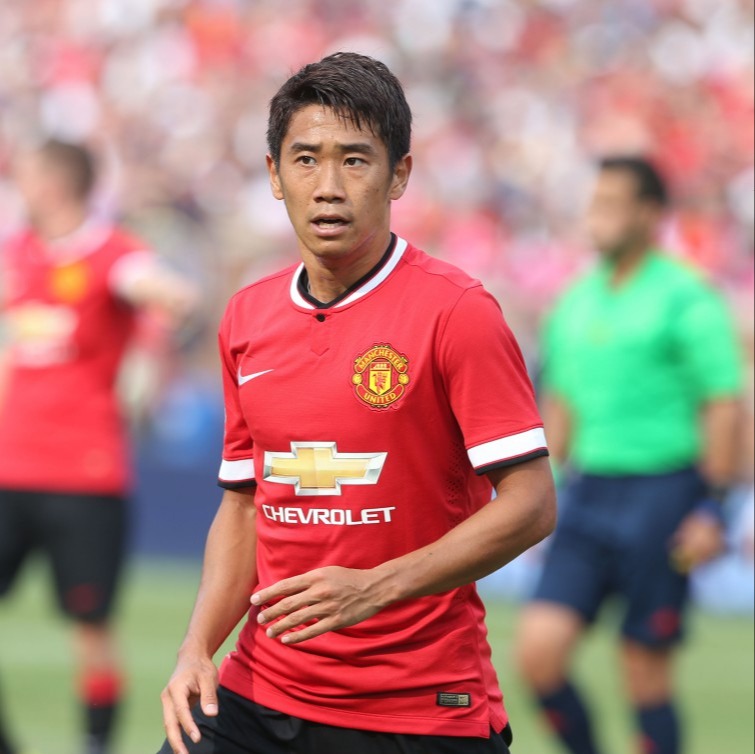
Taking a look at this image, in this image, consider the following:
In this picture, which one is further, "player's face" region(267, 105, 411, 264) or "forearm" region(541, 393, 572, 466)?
"forearm" region(541, 393, 572, 466)

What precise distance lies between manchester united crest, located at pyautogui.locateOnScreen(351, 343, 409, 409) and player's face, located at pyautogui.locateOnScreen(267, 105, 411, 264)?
23 cm

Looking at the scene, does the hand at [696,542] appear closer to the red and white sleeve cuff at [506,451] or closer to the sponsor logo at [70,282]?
the sponsor logo at [70,282]

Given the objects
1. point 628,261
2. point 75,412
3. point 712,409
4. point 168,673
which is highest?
point 628,261

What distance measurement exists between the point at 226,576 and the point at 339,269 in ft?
2.45

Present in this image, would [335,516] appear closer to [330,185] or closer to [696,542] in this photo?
[330,185]

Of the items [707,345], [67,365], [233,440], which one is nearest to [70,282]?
[67,365]

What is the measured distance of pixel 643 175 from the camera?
252 inches

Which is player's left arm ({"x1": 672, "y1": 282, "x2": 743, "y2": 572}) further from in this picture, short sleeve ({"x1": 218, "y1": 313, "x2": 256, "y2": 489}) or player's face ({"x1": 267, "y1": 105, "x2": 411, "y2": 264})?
player's face ({"x1": 267, "y1": 105, "x2": 411, "y2": 264})

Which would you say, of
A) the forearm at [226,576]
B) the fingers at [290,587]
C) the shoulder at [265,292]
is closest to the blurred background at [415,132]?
the forearm at [226,576]

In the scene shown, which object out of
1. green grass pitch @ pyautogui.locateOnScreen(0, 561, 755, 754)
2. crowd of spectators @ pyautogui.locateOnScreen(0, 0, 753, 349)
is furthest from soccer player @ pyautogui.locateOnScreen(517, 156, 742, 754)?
crowd of spectators @ pyautogui.locateOnScreen(0, 0, 753, 349)

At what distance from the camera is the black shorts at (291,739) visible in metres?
3.25

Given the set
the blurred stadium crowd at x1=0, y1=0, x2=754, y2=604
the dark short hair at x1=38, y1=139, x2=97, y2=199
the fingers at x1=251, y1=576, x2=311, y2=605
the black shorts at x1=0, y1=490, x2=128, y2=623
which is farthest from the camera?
the blurred stadium crowd at x1=0, y1=0, x2=754, y2=604

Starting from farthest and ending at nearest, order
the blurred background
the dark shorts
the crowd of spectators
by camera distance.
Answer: the crowd of spectators → the blurred background → the dark shorts

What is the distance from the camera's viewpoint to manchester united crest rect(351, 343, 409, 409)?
3195 millimetres
